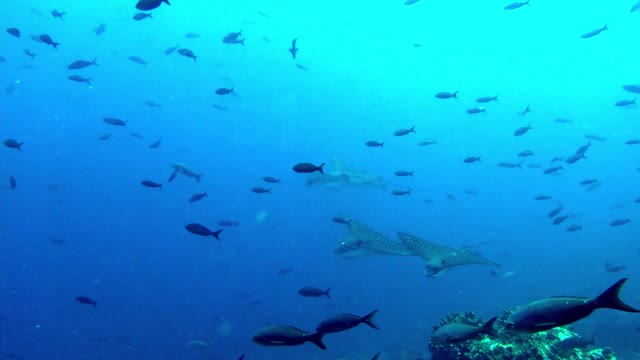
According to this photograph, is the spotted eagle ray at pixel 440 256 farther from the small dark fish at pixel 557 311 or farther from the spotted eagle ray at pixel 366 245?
the small dark fish at pixel 557 311

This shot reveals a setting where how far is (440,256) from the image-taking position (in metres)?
9.29

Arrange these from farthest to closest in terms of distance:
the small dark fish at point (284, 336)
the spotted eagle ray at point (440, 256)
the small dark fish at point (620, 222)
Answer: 1. the small dark fish at point (620, 222)
2. the spotted eagle ray at point (440, 256)
3. the small dark fish at point (284, 336)

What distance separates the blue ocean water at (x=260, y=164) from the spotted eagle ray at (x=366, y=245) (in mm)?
13959

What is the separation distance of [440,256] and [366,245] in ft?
9.35

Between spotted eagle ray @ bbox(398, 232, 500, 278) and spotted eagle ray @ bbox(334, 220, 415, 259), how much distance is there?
2.06 ft

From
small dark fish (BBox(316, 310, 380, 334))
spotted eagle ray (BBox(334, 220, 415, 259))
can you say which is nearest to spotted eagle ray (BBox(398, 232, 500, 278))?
spotted eagle ray (BBox(334, 220, 415, 259))

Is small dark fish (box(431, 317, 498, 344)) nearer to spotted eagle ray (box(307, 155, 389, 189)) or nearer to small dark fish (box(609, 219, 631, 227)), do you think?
small dark fish (box(609, 219, 631, 227))

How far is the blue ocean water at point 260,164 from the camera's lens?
3441 cm

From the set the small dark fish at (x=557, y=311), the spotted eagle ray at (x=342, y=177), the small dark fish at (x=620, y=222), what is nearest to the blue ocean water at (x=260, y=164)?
the spotted eagle ray at (x=342, y=177)

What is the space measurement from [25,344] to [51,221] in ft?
61.0

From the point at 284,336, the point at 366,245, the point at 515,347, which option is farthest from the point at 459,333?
the point at 366,245

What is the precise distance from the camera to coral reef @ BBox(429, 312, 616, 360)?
8117mm

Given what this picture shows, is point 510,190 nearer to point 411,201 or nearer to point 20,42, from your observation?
point 411,201

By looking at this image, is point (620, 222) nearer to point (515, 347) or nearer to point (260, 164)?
point (515, 347)
